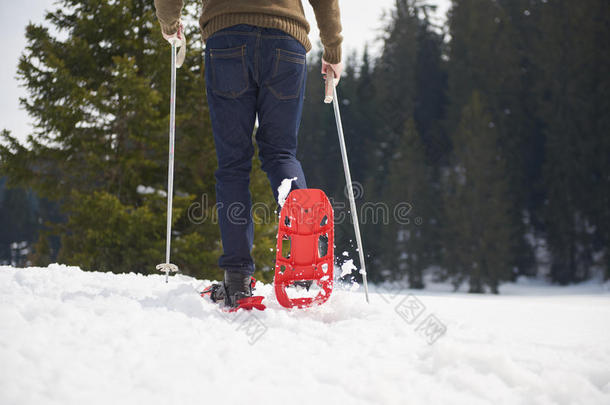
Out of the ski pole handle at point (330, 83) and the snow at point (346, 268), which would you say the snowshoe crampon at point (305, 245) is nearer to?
the snow at point (346, 268)

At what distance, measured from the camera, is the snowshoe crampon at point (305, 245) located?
2.09 m

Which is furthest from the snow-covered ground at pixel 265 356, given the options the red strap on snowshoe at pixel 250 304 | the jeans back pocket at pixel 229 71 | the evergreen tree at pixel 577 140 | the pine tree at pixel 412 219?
the evergreen tree at pixel 577 140

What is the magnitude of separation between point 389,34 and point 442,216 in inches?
615

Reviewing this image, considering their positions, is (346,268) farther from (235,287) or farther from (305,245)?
(235,287)

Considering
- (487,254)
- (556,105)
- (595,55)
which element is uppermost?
(595,55)

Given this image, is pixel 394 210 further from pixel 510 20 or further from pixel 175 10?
pixel 175 10

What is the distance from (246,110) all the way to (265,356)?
133 centimetres

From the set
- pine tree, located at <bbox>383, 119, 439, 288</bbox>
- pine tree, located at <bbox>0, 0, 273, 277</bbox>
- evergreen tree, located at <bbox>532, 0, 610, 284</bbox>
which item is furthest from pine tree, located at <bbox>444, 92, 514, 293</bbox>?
pine tree, located at <bbox>0, 0, 273, 277</bbox>

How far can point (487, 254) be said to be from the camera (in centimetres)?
2247

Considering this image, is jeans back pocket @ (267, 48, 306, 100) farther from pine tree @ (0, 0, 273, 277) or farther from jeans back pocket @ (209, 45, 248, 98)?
pine tree @ (0, 0, 273, 277)

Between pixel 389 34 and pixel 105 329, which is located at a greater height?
pixel 389 34

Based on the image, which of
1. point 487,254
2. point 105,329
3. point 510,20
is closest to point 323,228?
Answer: point 105,329

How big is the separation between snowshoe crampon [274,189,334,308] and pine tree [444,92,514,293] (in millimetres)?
22653

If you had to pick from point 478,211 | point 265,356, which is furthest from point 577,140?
point 265,356
